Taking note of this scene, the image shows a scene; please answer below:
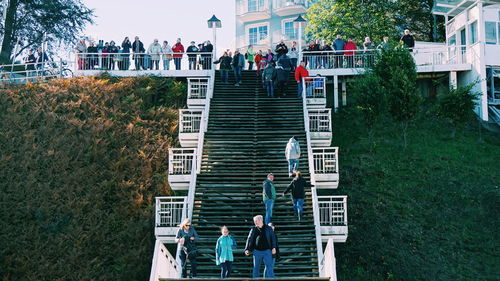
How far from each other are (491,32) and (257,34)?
23.5 metres

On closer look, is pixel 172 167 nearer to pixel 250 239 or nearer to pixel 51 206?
pixel 51 206

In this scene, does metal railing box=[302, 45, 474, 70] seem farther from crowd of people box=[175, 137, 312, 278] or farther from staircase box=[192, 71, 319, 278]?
crowd of people box=[175, 137, 312, 278]

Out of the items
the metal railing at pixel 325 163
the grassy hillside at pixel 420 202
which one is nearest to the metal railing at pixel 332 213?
the metal railing at pixel 325 163

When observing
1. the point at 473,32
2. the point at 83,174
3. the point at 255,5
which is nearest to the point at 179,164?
the point at 83,174

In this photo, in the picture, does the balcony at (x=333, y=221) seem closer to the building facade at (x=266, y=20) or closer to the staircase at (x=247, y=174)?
the staircase at (x=247, y=174)

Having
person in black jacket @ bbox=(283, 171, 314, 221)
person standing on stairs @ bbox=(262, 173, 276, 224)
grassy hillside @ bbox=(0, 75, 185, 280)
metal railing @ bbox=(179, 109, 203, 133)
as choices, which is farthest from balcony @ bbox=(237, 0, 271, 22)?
person standing on stairs @ bbox=(262, 173, 276, 224)

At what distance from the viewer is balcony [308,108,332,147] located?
2730 centimetres

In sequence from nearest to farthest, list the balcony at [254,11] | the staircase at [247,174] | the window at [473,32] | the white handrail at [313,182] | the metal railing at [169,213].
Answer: the white handrail at [313,182], the staircase at [247,174], the metal railing at [169,213], the window at [473,32], the balcony at [254,11]

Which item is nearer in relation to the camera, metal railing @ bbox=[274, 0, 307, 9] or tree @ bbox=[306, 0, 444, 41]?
tree @ bbox=[306, 0, 444, 41]

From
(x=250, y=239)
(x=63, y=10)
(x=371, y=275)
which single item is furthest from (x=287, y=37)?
(x=250, y=239)

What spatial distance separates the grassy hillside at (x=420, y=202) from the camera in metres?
23.7

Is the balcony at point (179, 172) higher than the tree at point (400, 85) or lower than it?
lower

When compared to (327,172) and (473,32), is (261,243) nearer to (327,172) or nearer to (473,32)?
(327,172)

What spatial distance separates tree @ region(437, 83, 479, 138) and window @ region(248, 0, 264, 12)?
25671 mm
